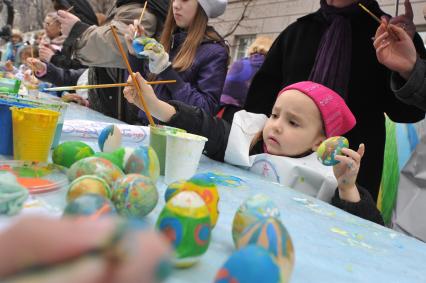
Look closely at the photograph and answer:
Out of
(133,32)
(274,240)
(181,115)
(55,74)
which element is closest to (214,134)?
(181,115)

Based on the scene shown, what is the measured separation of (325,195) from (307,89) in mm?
439

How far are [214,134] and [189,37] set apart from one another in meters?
0.70

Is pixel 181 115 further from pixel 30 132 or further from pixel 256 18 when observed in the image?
pixel 256 18

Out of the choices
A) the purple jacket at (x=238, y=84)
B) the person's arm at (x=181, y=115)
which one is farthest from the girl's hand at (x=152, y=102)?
the purple jacket at (x=238, y=84)

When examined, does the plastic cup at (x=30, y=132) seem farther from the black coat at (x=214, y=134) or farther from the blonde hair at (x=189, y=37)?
the blonde hair at (x=189, y=37)

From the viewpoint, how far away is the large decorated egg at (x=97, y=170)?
26.2 inches

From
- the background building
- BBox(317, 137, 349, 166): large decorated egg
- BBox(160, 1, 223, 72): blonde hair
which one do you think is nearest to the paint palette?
BBox(317, 137, 349, 166): large decorated egg

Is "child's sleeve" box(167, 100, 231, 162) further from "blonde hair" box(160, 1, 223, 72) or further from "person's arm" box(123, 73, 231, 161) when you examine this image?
"blonde hair" box(160, 1, 223, 72)

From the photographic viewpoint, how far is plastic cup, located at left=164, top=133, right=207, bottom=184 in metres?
0.91

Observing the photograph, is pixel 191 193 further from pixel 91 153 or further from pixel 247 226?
pixel 91 153

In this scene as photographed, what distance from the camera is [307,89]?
1.53 m

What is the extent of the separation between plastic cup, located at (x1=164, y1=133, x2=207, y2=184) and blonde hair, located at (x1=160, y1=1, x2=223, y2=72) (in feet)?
3.47

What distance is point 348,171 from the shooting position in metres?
1.24

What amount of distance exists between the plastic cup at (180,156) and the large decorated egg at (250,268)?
1.70 ft
